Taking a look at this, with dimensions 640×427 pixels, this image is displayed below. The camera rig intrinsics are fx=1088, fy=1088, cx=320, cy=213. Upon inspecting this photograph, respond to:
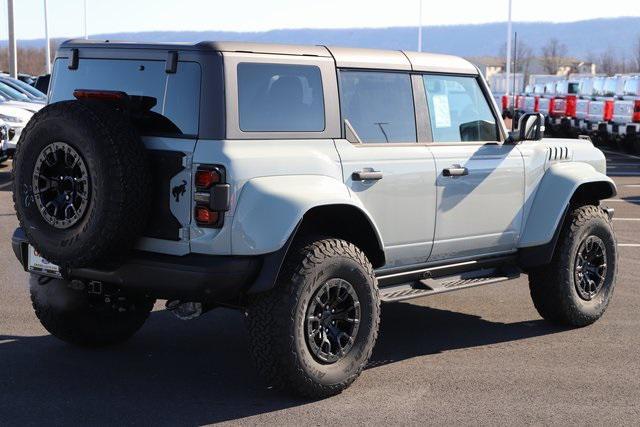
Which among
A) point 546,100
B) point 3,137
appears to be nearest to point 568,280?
point 3,137

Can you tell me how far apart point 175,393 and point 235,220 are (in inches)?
43.4

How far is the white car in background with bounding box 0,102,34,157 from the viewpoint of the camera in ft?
58.8

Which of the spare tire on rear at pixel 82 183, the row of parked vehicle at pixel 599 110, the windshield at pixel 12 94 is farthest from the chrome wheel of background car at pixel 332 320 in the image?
the windshield at pixel 12 94

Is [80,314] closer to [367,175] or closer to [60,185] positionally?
[60,185]

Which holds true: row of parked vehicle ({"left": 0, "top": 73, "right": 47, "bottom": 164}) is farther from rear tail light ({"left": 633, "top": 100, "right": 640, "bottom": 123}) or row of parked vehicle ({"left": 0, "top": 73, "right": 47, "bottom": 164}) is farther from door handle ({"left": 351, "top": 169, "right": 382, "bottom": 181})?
rear tail light ({"left": 633, "top": 100, "right": 640, "bottom": 123})

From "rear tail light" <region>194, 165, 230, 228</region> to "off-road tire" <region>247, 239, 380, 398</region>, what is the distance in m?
0.50

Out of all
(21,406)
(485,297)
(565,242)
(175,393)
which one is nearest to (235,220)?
(175,393)

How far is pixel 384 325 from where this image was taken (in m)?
7.57

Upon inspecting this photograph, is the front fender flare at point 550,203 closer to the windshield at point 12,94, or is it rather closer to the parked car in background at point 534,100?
the windshield at point 12,94

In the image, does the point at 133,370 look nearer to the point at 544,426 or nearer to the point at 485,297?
the point at 544,426

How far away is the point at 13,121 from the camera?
18375 mm

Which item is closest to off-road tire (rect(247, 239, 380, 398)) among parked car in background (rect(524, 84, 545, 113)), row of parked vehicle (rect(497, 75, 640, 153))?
row of parked vehicle (rect(497, 75, 640, 153))

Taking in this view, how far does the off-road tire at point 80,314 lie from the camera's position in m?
6.47

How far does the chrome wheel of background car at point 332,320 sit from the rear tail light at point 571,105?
87.2ft
